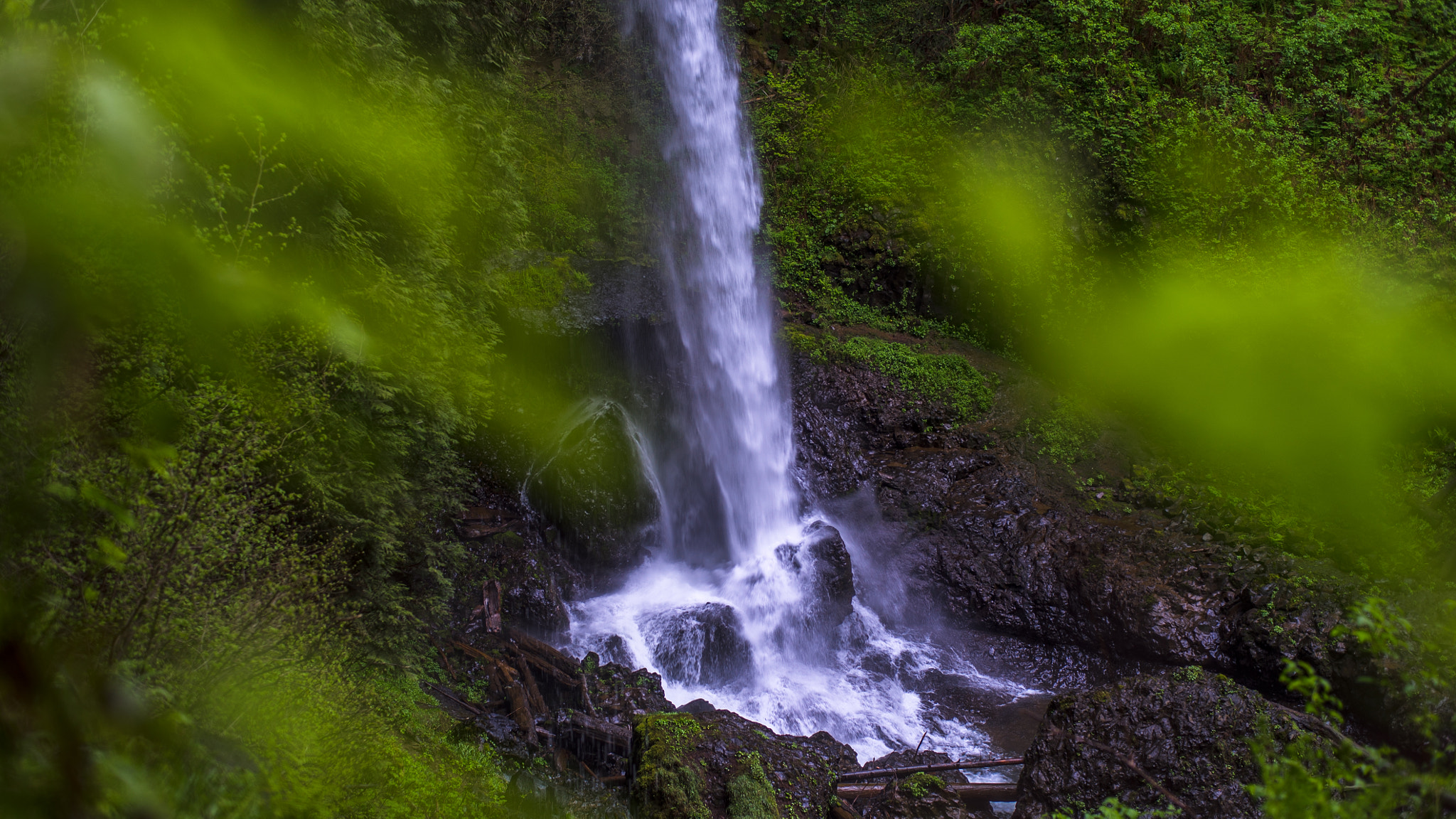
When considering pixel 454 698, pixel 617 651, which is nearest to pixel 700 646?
pixel 617 651

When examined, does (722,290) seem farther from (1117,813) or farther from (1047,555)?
(1117,813)

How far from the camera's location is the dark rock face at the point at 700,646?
7926mm

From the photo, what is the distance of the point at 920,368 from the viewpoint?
38.1 feet

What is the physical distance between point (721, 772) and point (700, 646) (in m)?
2.80

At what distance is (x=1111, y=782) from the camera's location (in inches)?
182

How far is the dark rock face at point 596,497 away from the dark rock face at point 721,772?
3.69m

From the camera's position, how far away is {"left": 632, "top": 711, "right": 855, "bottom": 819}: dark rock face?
16.3 feet

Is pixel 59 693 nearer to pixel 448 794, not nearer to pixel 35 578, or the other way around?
pixel 35 578

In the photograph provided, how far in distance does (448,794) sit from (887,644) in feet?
19.8

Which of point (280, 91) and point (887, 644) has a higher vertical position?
point (280, 91)

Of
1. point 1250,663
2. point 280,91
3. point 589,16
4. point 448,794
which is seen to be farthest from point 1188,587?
point 589,16

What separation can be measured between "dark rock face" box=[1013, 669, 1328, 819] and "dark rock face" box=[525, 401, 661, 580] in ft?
18.9

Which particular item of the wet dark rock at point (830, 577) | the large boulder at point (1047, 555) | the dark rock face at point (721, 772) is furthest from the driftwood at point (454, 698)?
the large boulder at point (1047, 555)

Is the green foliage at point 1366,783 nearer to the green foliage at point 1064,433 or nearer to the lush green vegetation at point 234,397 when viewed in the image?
the lush green vegetation at point 234,397
